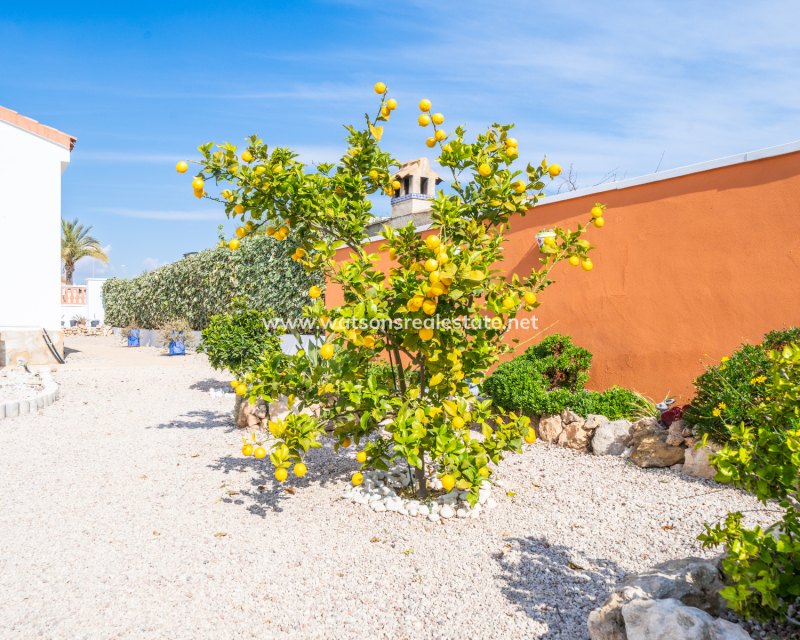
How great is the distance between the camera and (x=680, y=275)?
500 cm

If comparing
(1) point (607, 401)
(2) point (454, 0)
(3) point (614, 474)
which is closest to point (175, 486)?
(3) point (614, 474)

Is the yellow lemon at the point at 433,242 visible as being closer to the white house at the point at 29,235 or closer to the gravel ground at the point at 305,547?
the gravel ground at the point at 305,547

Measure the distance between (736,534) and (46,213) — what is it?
1226 cm

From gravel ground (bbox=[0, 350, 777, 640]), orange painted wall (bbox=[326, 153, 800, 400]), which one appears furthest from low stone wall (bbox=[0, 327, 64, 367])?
orange painted wall (bbox=[326, 153, 800, 400])

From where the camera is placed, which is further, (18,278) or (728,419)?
(18,278)

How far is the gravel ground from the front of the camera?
7.25 feet

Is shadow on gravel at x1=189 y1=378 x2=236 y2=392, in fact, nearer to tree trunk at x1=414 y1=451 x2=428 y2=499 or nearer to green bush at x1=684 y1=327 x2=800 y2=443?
tree trunk at x1=414 y1=451 x2=428 y2=499

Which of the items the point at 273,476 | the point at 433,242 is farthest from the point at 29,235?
the point at 433,242

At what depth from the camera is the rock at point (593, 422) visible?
459 cm

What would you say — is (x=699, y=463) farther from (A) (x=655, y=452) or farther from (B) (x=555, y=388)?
(B) (x=555, y=388)

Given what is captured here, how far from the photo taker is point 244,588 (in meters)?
2.45

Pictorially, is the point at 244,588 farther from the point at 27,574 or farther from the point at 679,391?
the point at 679,391

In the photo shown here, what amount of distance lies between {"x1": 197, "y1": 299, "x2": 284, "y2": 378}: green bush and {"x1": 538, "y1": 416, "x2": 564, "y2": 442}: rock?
349 centimetres

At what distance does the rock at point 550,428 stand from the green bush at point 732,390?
1.18 m
